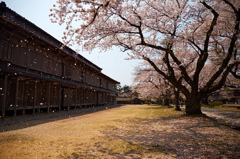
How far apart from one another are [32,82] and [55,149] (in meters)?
9.28

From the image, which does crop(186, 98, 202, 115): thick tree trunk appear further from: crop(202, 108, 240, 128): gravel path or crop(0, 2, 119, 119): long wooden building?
crop(0, 2, 119, 119): long wooden building

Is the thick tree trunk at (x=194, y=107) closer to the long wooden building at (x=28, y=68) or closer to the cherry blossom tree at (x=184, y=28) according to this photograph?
the cherry blossom tree at (x=184, y=28)

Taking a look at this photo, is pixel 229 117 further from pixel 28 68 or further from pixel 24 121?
pixel 28 68

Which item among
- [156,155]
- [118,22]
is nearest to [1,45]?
[118,22]

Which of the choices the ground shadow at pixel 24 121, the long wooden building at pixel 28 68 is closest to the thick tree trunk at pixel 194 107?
the ground shadow at pixel 24 121

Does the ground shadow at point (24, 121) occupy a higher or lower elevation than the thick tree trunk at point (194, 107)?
lower

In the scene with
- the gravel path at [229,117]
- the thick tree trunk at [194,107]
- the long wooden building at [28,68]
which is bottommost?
the gravel path at [229,117]

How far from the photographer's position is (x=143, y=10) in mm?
10258

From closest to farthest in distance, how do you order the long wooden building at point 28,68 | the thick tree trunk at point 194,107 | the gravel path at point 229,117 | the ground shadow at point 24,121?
the ground shadow at point 24,121 < the gravel path at point 229,117 < the long wooden building at point 28,68 < the thick tree trunk at point 194,107

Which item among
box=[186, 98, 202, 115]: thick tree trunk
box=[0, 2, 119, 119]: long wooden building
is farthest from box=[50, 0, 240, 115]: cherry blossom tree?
box=[0, 2, 119, 119]: long wooden building

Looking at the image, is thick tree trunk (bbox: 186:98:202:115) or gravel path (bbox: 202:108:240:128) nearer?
gravel path (bbox: 202:108:240:128)

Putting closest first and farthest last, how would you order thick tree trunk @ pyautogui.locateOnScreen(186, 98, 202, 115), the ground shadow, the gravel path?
the ground shadow < the gravel path < thick tree trunk @ pyautogui.locateOnScreen(186, 98, 202, 115)

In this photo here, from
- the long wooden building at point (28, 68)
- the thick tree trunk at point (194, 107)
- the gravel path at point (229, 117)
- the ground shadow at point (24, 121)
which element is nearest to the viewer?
the ground shadow at point (24, 121)

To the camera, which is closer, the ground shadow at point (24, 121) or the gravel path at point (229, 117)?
the ground shadow at point (24, 121)
